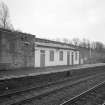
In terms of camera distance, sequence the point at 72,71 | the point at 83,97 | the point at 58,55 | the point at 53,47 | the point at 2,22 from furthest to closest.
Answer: the point at 2,22, the point at 58,55, the point at 53,47, the point at 72,71, the point at 83,97

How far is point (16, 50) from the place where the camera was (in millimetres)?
16703

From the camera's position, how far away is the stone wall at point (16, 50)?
1527 centimetres

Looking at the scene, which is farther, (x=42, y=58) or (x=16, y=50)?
(x=42, y=58)

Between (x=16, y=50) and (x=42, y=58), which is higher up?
(x=16, y=50)

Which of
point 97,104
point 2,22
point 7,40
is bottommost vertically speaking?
point 97,104

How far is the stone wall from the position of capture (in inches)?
601

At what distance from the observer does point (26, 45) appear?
717 inches

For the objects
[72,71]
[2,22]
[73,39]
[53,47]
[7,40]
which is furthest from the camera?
[73,39]

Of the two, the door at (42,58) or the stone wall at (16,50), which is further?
the door at (42,58)

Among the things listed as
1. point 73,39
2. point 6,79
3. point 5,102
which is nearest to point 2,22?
point 6,79

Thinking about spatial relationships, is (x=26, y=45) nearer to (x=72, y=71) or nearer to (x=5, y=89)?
(x=72, y=71)

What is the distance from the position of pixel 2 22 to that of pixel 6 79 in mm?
33408

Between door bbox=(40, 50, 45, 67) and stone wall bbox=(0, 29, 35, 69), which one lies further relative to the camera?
door bbox=(40, 50, 45, 67)

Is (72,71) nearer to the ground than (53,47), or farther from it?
nearer to the ground
